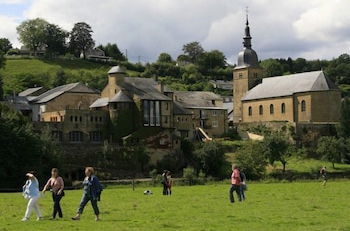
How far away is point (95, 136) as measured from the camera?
8356 centimetres

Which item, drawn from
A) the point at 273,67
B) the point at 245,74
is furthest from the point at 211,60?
the point at 245,74

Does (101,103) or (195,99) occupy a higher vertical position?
(195,99)

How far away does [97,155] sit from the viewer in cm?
7669

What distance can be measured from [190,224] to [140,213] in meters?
4.85

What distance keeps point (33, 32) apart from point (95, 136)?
93589 mm

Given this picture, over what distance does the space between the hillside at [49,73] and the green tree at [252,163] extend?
56097mm

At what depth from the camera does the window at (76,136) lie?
266 ft

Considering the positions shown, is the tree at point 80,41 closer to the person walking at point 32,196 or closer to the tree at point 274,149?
the tree at point 274,149

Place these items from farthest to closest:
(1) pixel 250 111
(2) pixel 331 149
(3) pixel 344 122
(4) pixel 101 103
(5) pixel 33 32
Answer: (5) pixel 33 32, (1) pixel 250 111, (3) pixel 344 122, (4) pixel 101 103, (2) pixel 331 149

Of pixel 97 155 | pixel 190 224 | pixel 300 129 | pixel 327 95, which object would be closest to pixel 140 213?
pixel 190 224

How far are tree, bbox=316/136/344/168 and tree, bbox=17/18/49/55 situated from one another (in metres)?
100

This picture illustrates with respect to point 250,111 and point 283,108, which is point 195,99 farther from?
point 283,108

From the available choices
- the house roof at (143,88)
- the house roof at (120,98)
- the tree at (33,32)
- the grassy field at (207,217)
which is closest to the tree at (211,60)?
the tree at (33,32)

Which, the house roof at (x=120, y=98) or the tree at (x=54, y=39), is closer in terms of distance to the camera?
the house roof at (x=120, y=98)
